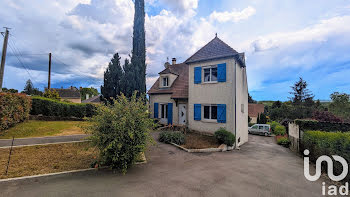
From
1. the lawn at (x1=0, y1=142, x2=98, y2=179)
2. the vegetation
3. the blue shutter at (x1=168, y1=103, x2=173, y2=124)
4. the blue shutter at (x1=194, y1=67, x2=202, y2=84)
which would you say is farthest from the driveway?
the vegetation

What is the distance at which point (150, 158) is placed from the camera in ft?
22.1

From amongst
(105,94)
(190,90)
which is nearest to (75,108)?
(105,94)

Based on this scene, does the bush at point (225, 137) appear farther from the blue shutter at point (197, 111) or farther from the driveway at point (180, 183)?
the driveway at point (180, 183)

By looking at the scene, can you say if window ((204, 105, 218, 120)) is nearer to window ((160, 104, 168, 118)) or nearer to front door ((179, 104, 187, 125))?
front door ((179, 104, 187, 125))

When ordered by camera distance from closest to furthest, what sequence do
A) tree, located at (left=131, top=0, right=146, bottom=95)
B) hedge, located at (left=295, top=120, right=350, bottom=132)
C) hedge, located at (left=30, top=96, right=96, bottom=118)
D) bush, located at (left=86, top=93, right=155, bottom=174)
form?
bush, located at (left=86, top=93, right=155, bottom=174)
hedge, located at (left=295, top=120, right=350, bottom=132)
hedge, located at (left=30, top=96, right=96, bottom=118)
tree, located at (left=131, top=0, right=146, bottom=95)

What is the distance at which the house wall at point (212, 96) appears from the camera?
10.4 meters

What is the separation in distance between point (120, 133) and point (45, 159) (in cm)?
392

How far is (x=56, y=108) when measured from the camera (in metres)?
15.1

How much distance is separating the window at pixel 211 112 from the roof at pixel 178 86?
2.48 metres

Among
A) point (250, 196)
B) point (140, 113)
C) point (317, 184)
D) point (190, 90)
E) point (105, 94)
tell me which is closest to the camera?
point (250, 196)

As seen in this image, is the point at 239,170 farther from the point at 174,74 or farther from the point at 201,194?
the point at 174,74

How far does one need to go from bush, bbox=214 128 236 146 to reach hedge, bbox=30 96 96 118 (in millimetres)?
12137

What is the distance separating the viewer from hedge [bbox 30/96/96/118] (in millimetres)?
14500

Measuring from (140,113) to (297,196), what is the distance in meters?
5.46
